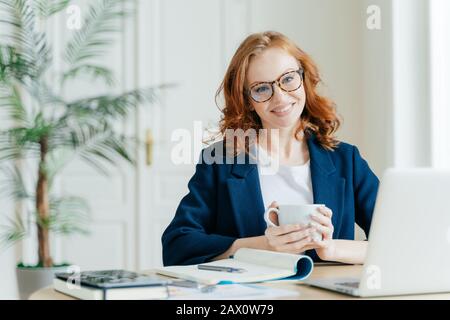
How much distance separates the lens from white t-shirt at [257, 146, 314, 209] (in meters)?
1.88

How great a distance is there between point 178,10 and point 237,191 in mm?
2494

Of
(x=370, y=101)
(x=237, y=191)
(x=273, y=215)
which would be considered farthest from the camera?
(x=370, y=101)

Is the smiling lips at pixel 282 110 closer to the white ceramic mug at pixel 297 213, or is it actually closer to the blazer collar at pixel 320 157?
the blazer collar at pixel 320 157

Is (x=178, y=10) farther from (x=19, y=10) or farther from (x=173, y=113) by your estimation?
(x=19, y=10)

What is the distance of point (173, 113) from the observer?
413 cm

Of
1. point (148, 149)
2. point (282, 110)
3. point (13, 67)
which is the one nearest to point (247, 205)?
point (282, 110)

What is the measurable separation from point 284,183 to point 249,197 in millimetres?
105

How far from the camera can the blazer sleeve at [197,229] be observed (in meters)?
1.69

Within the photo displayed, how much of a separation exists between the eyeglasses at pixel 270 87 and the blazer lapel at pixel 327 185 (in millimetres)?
195

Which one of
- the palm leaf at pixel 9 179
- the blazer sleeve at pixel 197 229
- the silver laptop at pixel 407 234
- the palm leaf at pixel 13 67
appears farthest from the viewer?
the palm leaf at pixel 9 179

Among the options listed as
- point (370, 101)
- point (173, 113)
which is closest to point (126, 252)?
point (173, 113)

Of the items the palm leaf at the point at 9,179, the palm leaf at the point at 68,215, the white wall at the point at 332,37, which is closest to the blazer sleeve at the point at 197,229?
the palm leaf at the point at 68,215

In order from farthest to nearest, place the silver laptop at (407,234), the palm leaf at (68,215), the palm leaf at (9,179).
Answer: the palm leaf at (9,179)
the palm leaf at (68,215)
the silver laptop at (407,234)

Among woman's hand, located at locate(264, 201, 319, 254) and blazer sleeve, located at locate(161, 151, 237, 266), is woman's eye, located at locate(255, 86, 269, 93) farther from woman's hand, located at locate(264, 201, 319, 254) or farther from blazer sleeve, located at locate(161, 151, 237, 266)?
woman's hand, located at locate(264, 201, 319, 254)
